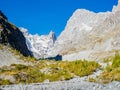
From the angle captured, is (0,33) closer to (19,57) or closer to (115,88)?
(19,57)

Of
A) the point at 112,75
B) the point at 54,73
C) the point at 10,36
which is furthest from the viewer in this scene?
the point at 10,36

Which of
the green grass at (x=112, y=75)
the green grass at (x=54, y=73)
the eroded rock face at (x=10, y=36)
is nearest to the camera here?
the green grass at (x=112, y=75)

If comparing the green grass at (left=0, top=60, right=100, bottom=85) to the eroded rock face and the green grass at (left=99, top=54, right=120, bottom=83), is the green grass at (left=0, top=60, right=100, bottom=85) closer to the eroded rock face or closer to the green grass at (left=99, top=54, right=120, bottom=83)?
the green grass at (left=99, top=54, right=120, bottom=83)

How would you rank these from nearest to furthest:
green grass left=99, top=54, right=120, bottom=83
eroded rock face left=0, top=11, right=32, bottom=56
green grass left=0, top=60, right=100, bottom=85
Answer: green grass left=99, top=54, right=120, bottom=83
green grass left=0, top=60, right=100, bottom=85
eroded rock face left=0, top=11, right=32, bottom=56

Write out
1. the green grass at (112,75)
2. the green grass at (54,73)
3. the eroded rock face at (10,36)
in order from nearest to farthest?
the green grass at (112,75)
the green grass at (54,73)
the eroded rock face at (10,36)

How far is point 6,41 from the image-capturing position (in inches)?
4547

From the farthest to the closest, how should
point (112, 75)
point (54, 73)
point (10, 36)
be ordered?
point (10, 36)
point (54, 73)
point (112, 75)

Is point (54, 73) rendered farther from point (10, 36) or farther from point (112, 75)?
point (10, 36)

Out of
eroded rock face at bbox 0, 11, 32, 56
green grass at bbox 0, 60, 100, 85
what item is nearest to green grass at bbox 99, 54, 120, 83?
green grass at bbox 0, 60, 100, 85

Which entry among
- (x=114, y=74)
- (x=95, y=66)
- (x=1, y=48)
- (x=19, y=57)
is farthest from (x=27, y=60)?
(x=114, y=74)

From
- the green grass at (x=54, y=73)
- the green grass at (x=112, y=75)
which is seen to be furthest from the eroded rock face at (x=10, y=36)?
the green grass at (x=112, y=75)

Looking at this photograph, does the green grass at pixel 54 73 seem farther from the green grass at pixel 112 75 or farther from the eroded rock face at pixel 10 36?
the eroded rock face at pixel 10 36

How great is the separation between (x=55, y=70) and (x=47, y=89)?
97.2ft

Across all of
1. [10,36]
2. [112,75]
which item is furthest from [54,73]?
[10,36]
